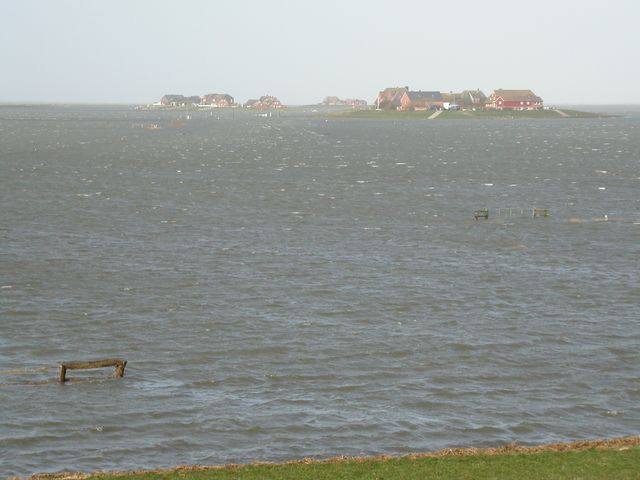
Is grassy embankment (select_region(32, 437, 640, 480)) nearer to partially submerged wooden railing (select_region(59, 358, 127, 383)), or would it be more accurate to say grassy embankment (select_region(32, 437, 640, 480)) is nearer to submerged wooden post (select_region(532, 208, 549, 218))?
partially submerged wooden railing (select_region(59, 358, 127, 383))

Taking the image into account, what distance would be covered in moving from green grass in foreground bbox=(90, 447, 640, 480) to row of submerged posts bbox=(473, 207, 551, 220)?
41.0 metres

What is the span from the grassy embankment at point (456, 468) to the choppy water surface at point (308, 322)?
3.41 meters

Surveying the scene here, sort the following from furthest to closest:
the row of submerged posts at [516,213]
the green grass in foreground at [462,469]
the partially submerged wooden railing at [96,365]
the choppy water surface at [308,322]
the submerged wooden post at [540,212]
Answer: the submerged wooden post at [540,212] < the row of submerged posts at [516,213] < the partially submerged wooden railing at [96,365] < the choppy water surface at [308,322] < the green grass in foreground at [462,469]

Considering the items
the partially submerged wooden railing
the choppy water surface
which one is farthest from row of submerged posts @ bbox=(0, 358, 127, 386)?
the choppy water surface

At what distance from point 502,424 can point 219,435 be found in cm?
741

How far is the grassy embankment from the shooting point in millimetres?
19219

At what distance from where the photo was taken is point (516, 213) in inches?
2544

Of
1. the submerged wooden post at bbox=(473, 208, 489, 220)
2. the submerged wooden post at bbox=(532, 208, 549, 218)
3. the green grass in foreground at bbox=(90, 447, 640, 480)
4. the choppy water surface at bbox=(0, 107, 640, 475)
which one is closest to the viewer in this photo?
the green grass in foreground at bbox=(90, 447, 640, 480)

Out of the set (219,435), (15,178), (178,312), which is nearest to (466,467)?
(219,435)

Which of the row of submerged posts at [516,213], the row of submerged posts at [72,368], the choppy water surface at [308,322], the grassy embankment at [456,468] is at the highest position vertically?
the grassy embankment at [456,468]

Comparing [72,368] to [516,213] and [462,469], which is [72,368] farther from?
[516,213]

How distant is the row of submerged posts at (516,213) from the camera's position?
61.4 m

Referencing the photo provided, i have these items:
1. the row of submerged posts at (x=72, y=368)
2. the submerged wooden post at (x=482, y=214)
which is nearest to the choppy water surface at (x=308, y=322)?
the row of submerged posts at (x=72, y=368)

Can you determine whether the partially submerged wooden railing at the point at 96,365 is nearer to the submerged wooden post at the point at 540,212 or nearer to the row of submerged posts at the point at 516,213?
the row of submerged posts at the point at 516,213
